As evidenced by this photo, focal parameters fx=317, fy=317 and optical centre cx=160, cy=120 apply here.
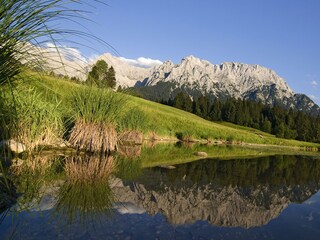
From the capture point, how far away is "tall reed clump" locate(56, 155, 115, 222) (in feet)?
23.0

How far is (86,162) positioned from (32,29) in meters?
10.7

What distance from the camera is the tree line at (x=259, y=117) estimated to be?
114 meters

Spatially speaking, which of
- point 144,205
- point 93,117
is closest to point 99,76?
point 144,205

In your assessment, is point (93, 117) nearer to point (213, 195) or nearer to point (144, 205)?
point (213, 195)

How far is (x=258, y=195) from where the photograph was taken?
36.8ft

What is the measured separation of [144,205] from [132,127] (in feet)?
56.2

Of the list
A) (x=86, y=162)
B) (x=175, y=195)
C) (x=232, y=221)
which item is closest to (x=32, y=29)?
(x=232, y=221)

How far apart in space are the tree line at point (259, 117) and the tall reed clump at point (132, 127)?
9165 cm

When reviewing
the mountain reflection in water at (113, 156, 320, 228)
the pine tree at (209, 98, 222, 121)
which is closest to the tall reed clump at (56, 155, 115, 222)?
the mountain reflection in water at (113, 156, 320, 228)

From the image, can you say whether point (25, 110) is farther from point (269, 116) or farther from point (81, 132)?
point (269, 116)

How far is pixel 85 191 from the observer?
28.5 ft

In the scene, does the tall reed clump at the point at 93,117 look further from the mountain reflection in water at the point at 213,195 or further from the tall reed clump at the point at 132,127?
the tall reed clump at the point at 132,127

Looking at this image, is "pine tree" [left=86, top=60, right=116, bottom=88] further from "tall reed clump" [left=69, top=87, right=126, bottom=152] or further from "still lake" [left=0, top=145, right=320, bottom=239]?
"still lake" [left=0, top=145, right=320, bottom=239]

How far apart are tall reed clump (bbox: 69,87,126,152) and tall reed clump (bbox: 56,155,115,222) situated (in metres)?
3.16
